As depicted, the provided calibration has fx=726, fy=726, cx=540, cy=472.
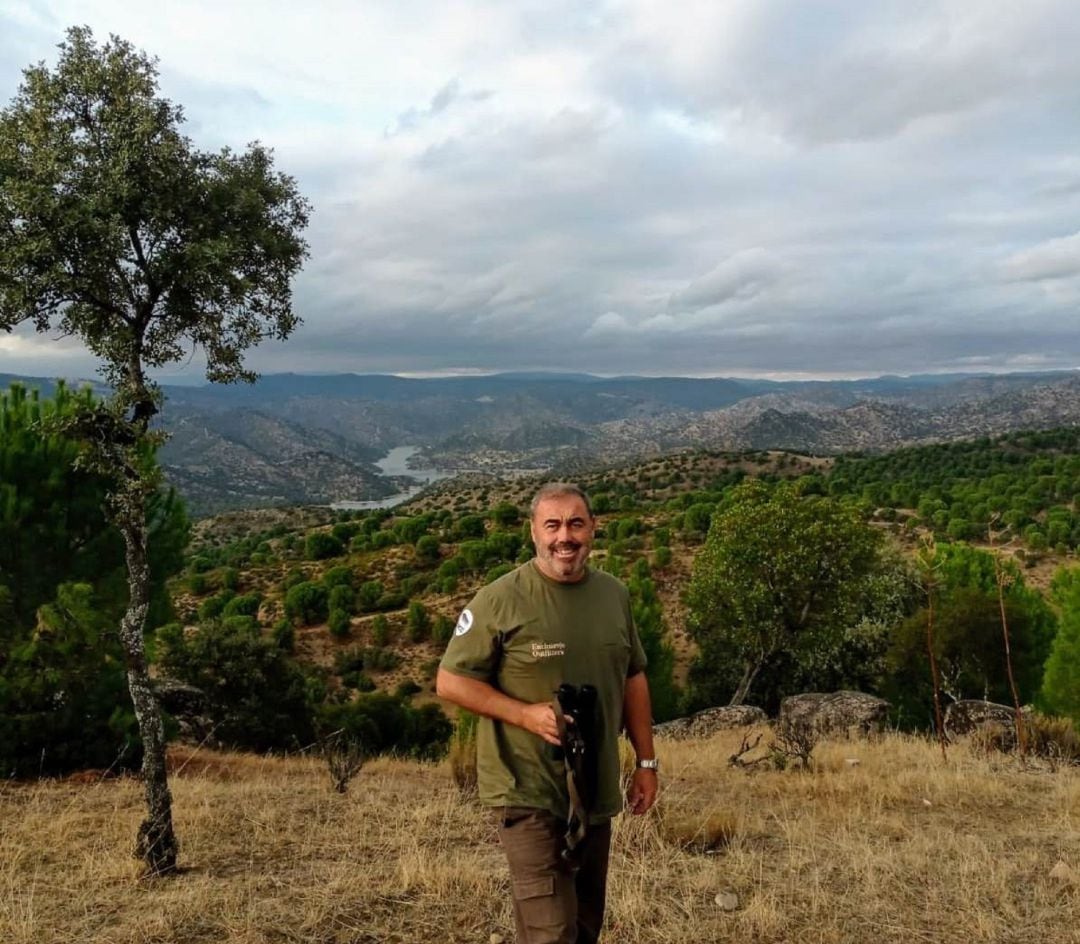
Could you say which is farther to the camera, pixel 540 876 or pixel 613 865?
pixel 613 865

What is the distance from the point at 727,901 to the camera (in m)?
5.11

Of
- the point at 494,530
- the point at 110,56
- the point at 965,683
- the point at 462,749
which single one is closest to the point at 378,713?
the point at 462,749

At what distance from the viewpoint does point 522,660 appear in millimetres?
3117

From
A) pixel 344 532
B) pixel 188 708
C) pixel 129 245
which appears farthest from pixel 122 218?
pixel 344 532

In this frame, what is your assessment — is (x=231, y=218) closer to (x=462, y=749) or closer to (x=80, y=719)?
(x=462, y=749)

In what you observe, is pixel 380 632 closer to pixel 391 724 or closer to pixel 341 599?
pixel 341 599

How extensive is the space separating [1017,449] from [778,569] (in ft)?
268

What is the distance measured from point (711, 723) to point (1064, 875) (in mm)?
13093

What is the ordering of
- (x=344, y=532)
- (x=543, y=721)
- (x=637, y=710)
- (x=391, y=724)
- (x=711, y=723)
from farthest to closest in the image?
(x=344, y=532), (x=391, y=724), (x=711, y=723), (x=637, y=710), (x=543, y=721)

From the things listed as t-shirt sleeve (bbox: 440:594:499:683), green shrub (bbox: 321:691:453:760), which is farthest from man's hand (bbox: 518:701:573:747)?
green shrub (bbox: 321:691:453:760)

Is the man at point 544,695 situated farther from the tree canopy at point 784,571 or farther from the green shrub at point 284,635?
the green shrub at point 284,635

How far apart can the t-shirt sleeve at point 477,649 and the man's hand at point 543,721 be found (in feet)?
0.84

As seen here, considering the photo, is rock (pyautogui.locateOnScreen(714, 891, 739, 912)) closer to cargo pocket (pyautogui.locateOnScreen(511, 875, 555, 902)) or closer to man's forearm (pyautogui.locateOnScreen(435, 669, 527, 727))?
cargo pocket (pyautogui.locateOnScreen(511, 875, 555, 902))

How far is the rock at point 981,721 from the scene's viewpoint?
12.7 meters
